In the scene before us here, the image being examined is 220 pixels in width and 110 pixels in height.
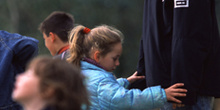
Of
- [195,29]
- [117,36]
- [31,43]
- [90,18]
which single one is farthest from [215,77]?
[90,18]

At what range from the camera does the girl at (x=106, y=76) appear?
8.23ft

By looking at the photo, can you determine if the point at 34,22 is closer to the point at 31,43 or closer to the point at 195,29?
the point at 31,43

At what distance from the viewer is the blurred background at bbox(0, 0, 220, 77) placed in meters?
17.3

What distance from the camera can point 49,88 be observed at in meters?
1.68

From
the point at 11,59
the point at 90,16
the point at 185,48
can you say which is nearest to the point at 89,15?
the point at 90,16

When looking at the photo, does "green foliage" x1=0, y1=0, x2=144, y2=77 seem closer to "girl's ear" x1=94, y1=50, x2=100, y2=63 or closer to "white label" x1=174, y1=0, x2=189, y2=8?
"girl's ear" x1=94, y1=50, x2=100, y2=63

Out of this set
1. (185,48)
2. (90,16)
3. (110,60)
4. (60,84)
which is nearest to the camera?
(60,84)

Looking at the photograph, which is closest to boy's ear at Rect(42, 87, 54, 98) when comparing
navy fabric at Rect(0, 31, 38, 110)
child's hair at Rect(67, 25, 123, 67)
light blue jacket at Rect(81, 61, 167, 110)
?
light blue jacket at Rect(81, 61, 167, 110)

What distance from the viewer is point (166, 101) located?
249 cm

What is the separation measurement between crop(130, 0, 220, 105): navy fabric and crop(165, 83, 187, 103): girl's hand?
0.03m

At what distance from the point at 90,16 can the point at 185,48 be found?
14.9 metres

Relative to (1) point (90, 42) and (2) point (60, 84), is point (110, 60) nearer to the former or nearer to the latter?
(1) point (90, 42)

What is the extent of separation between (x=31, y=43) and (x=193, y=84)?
152cm

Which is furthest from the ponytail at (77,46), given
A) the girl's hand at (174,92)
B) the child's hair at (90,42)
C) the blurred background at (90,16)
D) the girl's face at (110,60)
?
the blurred background at (90,16)
